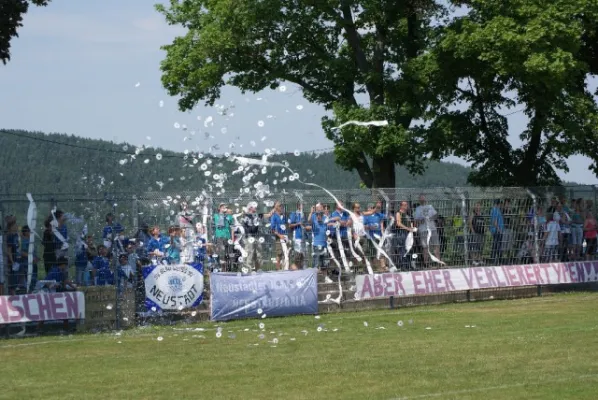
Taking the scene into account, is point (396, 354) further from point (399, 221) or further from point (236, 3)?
point (236, 3)

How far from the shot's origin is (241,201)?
22266mm

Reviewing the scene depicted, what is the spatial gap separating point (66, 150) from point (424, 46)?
4819 cm

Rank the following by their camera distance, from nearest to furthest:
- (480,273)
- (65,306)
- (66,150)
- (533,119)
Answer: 1. (65,306)
2. (480,273)
3. (533,119)
4. (66,150)

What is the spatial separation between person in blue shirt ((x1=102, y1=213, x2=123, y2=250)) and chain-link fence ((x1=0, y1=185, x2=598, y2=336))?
116mm

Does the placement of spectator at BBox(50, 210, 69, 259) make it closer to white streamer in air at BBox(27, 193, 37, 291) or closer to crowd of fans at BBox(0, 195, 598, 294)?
crowd of fans at BBox(0, 195, 598, 294)

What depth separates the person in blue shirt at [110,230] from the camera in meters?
20.7

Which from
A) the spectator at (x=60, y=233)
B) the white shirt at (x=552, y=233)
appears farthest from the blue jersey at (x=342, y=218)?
the white shirt at (x=552, y=233)

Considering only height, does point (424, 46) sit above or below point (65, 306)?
above

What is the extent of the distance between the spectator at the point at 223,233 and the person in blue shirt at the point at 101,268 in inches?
91.4

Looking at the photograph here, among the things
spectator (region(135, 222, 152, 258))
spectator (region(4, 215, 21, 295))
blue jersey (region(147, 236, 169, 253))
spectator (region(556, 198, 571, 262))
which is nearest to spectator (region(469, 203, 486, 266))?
spectator (region(556, 198, 571, 262))

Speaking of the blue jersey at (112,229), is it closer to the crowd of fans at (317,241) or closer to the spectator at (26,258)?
the crowd of fans at (317,241)

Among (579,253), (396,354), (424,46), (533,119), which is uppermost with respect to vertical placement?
(424,46)

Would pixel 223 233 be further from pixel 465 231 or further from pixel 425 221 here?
pixel 465 231

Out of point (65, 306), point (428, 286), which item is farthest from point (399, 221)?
point (65, 306)
